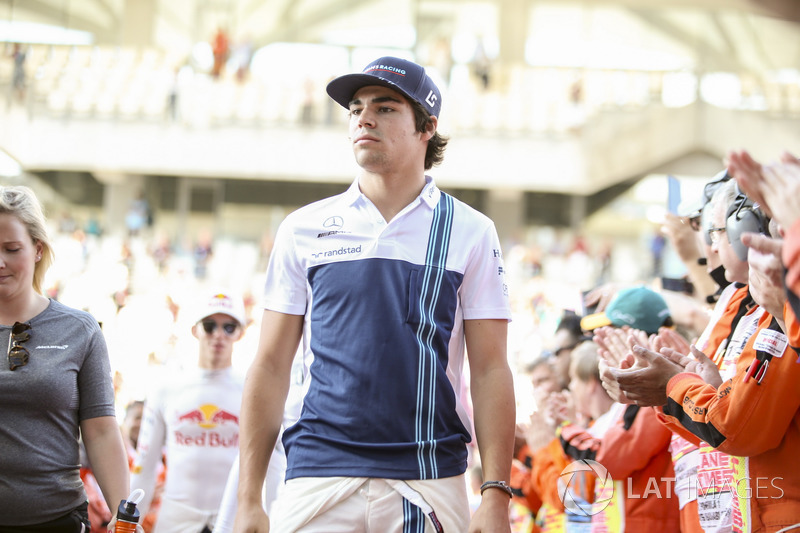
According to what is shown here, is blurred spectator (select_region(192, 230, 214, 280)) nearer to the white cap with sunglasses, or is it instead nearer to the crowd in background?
the crowd in background

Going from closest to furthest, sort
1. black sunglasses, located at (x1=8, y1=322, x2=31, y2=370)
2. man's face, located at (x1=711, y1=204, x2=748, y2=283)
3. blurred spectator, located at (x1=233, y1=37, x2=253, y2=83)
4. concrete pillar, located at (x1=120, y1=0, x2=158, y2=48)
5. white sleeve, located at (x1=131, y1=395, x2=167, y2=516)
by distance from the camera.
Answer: man's face, located at (x1=711, y1=204, x2=748, y2=283)
black sunglasses, located at (x1=8, y1=322, x2=31, y2=370)
white sleeve, located at (x1=131, y1=395, x2=167, y2=516)
blurred spectator, located at (x1=233, y1=37, x2=253, y2=83)
concrete pillar, located at (x1=120, y1=0, x2=158, y2=48)

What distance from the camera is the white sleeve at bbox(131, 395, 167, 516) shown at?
219 inches

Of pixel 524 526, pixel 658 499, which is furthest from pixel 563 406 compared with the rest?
pixel 524 526

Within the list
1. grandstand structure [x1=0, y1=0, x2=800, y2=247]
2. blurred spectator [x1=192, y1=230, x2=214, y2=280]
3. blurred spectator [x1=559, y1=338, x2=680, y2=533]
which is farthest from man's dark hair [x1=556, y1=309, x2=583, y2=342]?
grandstand structure [x1=0, y1=0, x2=800, y2=247]

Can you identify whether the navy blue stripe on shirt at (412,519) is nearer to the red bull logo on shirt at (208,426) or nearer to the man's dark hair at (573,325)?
the red bull logo on shirt at (208,426)

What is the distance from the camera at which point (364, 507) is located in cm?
296

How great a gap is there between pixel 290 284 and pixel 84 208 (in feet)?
93.3

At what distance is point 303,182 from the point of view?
29.5 metres

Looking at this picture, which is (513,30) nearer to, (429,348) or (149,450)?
(149,450)

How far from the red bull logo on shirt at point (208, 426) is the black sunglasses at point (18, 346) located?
6.71 feet

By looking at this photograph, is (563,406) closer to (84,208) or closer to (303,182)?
(303,182)

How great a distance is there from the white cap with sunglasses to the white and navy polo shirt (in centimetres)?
260

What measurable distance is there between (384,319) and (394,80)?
0.84 meters

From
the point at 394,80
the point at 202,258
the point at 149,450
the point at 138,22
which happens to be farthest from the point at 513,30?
the point at 394,80
